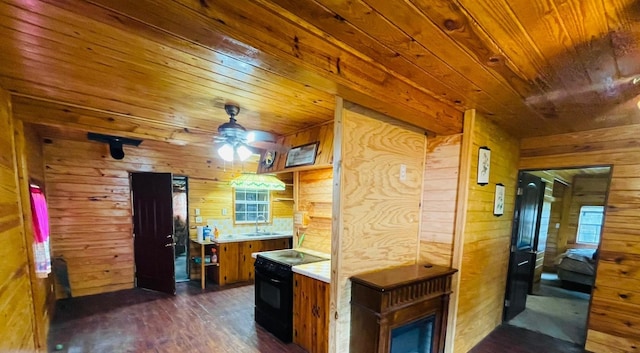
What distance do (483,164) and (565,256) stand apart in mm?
4565

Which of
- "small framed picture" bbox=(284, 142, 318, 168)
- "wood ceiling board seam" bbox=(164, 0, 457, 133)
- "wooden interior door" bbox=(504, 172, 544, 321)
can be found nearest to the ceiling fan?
"small framed picture" bbox=(284, 142, 318, 168)

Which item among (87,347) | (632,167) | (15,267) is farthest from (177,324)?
(632,167)

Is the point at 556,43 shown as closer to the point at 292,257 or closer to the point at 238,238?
the point at 292,257

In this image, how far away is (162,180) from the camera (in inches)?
161

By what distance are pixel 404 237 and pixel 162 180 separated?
389 centimetres

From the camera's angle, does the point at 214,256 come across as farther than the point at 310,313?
Yes

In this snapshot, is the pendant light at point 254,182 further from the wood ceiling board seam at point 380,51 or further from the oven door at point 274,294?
the wood ceiling board seam at point 380,51

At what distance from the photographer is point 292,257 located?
296 cm

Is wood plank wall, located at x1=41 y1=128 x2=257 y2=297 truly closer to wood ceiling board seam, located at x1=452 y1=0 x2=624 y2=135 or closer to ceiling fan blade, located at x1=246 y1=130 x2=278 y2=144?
ceiling fan blade, located at x1=246 y1=130 x2=278 y2=144

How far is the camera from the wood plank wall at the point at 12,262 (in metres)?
1.57

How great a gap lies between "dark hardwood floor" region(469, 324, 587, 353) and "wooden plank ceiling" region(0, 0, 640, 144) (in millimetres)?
2414

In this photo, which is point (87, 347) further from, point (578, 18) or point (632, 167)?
point (632, 167)

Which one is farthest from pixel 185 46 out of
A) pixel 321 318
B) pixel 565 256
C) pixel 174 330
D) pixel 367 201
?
pixel 565 256

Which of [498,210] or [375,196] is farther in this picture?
[498,210]
